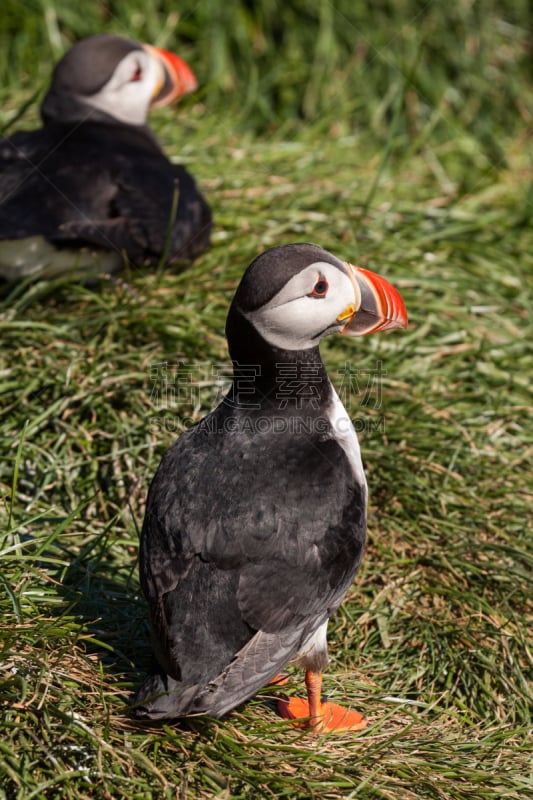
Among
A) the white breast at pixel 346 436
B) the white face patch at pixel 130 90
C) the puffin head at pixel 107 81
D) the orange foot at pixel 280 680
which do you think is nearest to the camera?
the white breast at pixel 346 436

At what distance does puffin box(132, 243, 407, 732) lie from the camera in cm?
297

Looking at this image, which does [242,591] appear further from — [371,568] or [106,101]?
[106,101]

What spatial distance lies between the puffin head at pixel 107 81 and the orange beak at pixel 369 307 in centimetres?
286

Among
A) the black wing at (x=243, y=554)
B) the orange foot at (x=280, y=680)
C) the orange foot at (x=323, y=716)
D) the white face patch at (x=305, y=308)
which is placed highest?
the white face patch at (x=305, y=308)

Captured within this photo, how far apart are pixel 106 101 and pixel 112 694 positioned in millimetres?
3828

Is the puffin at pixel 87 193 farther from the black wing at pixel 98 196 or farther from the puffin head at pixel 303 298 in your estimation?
the puffin head at pixel 303 298

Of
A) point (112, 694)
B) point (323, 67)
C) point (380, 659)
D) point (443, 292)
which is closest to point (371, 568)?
point (380, 659)

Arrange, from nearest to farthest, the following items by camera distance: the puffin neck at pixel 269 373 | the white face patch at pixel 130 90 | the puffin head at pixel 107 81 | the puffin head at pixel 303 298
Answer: the puffin head at pixel 303 298, the puffin neck at pixel 269 373, the puffin head at pixel 107 81, the white face patch at pixel 130 90

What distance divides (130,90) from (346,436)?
10.8 ft

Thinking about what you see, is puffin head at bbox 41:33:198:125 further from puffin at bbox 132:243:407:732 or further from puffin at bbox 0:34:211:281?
puffin at bbox 132:243:407:732

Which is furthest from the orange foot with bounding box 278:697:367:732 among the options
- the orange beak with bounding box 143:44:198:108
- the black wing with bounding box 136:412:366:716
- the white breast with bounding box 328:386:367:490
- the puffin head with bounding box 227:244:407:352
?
the orange beak with bounding box 143:44:198:108

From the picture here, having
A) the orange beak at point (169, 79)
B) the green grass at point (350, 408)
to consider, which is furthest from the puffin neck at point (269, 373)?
the orange beak at point (169, 79)

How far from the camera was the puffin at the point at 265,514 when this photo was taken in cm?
297

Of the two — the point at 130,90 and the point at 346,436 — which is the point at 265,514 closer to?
the point at 346,436
